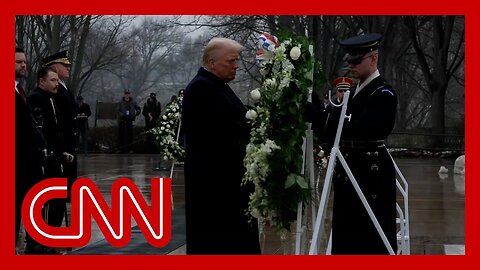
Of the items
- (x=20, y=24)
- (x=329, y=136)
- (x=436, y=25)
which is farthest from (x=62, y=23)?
(x=329, y=136)

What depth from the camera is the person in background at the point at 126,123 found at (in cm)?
3549

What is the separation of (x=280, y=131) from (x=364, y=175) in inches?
27.1

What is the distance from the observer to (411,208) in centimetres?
1530

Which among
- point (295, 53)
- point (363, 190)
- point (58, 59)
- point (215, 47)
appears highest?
point (58, 59)

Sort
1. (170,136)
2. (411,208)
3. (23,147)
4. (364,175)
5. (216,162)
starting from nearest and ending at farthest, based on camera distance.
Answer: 1. (364,175)
2. (216,162)
3. (23,147)
4. (411,208)
5. (170,136)

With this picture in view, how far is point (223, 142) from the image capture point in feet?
26.9

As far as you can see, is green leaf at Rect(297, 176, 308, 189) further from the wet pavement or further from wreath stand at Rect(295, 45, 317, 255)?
the wet pavement

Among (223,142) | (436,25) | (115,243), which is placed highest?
(436,25)

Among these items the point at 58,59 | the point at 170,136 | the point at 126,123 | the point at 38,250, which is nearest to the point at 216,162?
the point at 38,250

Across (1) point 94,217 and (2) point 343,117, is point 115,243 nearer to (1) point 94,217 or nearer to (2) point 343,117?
(1) point 94,217

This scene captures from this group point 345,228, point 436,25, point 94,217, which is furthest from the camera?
point 436,25

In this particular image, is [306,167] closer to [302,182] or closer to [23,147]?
[302,182]

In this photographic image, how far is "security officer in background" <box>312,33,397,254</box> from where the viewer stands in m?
7.77

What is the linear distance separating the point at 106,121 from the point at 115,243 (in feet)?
104
